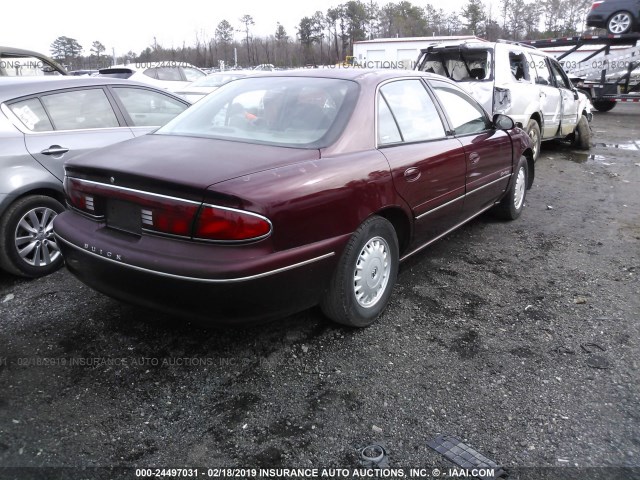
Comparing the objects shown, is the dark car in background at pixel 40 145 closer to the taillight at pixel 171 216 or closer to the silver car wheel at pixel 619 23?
the taillight at pixel 171 216

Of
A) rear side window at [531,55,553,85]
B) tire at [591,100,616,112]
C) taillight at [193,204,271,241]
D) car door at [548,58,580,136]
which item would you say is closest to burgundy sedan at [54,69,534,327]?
taillight at [193,204,271,241]

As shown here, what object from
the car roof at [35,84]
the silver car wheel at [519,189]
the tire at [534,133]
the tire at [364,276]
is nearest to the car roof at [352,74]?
the tire at [364,276]

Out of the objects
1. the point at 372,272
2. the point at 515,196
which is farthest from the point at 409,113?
the point at 515,196

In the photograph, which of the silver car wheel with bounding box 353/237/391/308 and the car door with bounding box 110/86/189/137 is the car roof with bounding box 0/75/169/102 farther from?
the silver car wheel with bounding box 353/237/391/308

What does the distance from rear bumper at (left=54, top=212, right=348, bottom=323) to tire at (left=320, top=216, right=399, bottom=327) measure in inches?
4.9

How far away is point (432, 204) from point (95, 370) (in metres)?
2.44

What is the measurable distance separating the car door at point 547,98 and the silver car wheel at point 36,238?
7.60 meters

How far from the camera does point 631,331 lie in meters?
3.42

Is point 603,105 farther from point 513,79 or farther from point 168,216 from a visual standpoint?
point 168,216

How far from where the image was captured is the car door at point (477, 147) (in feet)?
14.2

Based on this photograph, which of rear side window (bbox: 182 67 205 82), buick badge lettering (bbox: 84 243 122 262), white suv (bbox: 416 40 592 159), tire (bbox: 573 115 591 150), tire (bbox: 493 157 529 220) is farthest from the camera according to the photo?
rear side window (bbox: 182 67 205 82)

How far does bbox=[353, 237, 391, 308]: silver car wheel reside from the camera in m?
3.27

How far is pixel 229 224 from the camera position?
2543 millimetres

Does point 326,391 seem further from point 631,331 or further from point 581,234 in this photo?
point 581,234
